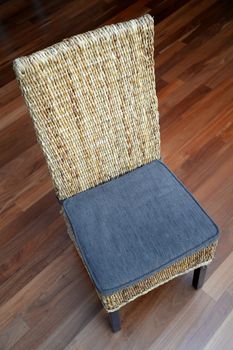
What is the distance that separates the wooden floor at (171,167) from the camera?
130cm

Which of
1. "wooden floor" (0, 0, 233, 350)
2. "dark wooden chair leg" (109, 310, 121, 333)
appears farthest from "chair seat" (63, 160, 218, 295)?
"wooden floor" (0, 0, 233, 350)

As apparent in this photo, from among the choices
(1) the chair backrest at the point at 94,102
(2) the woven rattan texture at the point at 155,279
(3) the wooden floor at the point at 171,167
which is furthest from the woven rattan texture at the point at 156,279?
(1) the chair backrest at the point at 94,102

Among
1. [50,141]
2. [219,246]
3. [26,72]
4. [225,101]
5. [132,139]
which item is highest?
[26,72]

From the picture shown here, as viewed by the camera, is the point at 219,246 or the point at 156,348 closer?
the point at 156,348

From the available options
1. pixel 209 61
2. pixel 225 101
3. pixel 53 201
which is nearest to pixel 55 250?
pixel 53 201

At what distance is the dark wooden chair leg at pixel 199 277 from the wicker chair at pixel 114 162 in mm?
13

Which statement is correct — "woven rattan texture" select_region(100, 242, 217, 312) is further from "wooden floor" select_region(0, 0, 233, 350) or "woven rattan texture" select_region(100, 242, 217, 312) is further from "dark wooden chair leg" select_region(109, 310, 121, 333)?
"wooden floor" select_region(0, 0, 233, 350)

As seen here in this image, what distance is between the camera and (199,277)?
1.30 metres

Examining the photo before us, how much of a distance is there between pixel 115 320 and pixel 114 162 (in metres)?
0.55

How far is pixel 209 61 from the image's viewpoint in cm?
218

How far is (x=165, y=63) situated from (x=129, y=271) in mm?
1582

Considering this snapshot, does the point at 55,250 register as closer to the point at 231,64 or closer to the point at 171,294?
the point at 171,294

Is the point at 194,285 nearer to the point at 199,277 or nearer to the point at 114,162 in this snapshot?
the point at 199,277

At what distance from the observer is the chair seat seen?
3.32 feet
